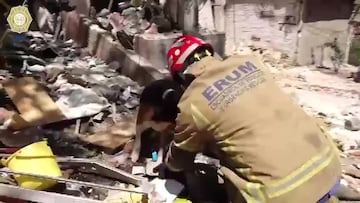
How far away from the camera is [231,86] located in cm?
352

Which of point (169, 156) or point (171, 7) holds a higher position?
point (171, 7)

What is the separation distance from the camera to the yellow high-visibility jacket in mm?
3367

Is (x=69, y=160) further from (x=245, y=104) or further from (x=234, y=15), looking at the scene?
(x=234, y=15)

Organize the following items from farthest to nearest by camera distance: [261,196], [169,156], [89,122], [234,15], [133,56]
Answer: [234,15]
[133,56]
[89,122]
[169,156]
[261,196]

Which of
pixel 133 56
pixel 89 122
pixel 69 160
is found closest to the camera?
pixel 69 160

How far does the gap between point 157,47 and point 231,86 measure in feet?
7.69

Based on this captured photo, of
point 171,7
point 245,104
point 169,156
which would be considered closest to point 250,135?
point 245,104

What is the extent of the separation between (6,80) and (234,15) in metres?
2.58

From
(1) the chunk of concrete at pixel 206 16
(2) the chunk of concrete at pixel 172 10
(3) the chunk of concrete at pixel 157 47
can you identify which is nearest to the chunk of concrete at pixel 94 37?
(2) the chunk of concrete at pixel 172 10

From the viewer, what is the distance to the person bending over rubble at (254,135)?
3369 mm

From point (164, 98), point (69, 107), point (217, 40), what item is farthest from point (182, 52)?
point (217, 40)

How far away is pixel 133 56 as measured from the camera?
605 cm

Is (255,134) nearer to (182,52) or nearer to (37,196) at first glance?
(182,52)

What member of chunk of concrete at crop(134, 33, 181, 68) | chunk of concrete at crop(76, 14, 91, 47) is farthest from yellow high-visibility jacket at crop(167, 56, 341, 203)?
chunk of concrete at crop(76, 14, 91, 47)
